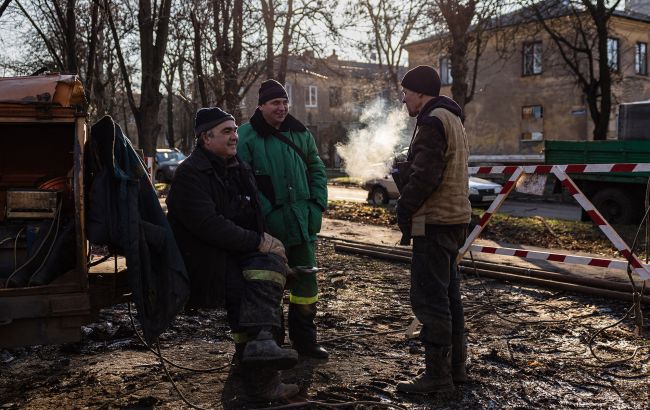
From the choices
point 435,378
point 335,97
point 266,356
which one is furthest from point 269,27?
point 335,97

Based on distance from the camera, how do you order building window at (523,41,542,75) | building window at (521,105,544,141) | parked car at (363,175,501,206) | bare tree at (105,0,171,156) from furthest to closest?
1. building window at (521,105,544,141)
2. building window at (523,41,542,75)
3. parked car at (363,175,501,206)
4. bare tree at (105,0,171,156)

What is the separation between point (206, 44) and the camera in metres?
20.1

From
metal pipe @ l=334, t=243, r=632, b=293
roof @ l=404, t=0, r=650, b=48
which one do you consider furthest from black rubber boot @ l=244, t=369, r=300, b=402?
roof @ l=404, t=0, r=650, b=48

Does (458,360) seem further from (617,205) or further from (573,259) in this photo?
(617,205)

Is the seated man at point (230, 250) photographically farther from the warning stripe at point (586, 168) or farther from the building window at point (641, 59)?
the building window at point (641, 59)

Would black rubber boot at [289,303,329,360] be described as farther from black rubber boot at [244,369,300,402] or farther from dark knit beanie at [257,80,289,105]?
dark knit beanie at [257,80,289,105]

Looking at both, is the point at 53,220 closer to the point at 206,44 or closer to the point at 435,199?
the point at 435,199

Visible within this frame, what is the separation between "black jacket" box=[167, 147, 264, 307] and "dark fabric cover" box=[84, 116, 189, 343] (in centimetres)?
16

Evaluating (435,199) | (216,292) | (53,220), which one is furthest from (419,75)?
(53,220)

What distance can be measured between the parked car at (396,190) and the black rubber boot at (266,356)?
13848 mm

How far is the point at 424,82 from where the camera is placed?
13.9ft

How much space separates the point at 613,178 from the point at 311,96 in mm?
46364

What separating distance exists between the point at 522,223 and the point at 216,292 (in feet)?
34.1

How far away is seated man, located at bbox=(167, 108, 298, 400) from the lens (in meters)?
3.85
